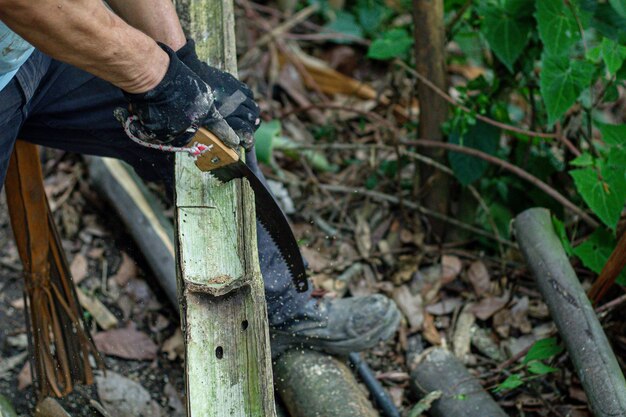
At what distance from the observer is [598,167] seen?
290 centimetres

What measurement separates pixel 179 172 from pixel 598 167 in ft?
5.26

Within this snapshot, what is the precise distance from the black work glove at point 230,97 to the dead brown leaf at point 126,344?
1314 millimetres

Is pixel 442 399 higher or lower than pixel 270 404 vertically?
lower

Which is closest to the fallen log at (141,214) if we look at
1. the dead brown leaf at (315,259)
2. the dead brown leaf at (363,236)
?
the dead brown leaf at (315,259)

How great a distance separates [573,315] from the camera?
265 centimetres

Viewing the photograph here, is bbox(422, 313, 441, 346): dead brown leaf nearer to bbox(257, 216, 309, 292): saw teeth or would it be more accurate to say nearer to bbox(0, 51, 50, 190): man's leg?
bbox(257, 216, 309, 292): saw teeth

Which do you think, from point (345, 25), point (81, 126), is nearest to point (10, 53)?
point (81, 126)

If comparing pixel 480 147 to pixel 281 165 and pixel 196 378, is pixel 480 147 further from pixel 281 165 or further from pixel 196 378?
pixel 196 378

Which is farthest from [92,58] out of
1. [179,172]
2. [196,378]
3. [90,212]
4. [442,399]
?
[90,212]

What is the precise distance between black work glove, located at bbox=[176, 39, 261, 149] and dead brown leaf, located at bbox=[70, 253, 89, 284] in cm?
158

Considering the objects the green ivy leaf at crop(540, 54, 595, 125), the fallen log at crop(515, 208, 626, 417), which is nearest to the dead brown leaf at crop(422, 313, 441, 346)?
the fallen log at crop(515, 208, 626, 417)

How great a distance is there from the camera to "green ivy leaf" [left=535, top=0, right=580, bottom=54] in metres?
2.92

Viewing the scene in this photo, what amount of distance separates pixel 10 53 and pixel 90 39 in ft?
1.19

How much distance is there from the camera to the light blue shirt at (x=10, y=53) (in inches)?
80.9
